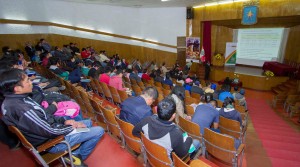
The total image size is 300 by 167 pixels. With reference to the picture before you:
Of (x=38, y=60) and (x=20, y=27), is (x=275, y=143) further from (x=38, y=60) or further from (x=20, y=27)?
(x=20, y=27)

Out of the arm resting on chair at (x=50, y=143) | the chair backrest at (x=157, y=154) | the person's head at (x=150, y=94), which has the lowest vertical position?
the chair backrest at (x=157, y=154)

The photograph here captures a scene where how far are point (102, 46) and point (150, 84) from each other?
6.69 m

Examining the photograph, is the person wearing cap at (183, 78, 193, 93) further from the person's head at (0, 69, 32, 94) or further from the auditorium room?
the person's head at (0, 69, 32, 94)

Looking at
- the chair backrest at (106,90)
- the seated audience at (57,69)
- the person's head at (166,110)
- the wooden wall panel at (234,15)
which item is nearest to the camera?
the person's head at (166,110)

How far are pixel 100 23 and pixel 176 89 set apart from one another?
9.41m

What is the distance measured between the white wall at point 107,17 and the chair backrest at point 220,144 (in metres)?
9.98

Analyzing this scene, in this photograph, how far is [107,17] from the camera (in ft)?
38.3

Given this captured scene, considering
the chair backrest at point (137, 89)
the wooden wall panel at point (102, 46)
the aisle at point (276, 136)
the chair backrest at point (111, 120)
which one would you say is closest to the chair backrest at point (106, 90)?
the chair backrest at point (137, 89)

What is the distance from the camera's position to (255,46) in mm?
10266

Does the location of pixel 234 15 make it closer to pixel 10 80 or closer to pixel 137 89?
pixel 137 89

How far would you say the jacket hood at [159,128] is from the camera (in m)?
1.80

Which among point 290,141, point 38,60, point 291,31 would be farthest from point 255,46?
point 38,60

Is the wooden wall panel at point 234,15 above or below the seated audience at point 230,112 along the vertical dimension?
above

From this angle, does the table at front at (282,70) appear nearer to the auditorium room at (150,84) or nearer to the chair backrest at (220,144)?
the auditorium room at (150,84)
